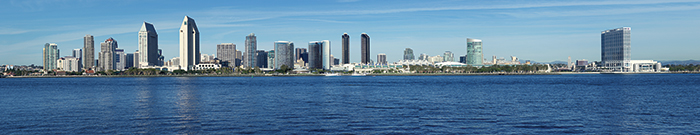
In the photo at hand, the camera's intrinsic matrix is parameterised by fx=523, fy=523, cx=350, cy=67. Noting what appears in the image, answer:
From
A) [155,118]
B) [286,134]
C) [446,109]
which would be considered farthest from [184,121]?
[446,109]

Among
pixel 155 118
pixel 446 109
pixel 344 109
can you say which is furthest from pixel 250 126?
pixel 446 109

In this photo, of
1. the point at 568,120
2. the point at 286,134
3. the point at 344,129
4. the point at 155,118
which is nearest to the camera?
the point at 286,134

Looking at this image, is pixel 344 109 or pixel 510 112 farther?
pixel 344 109

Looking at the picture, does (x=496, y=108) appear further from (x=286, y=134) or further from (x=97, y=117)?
(x=97, y=117)

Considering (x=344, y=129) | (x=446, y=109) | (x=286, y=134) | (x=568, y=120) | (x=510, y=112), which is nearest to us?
(x=286, y=134)

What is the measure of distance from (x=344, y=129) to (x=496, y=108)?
717 inches

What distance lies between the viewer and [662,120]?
33875 millimetres

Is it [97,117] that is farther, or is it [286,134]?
[97,117]

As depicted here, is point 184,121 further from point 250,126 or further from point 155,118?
point 250,126

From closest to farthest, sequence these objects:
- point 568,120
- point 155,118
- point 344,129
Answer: point 344,129
point 568,120
point 155,118

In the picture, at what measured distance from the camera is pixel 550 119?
34.4 meters

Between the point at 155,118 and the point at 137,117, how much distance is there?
5.18 feet

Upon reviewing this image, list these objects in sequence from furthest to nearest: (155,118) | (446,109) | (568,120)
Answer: (446,109) → (155,118) → (568,120)

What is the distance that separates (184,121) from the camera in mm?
34156
